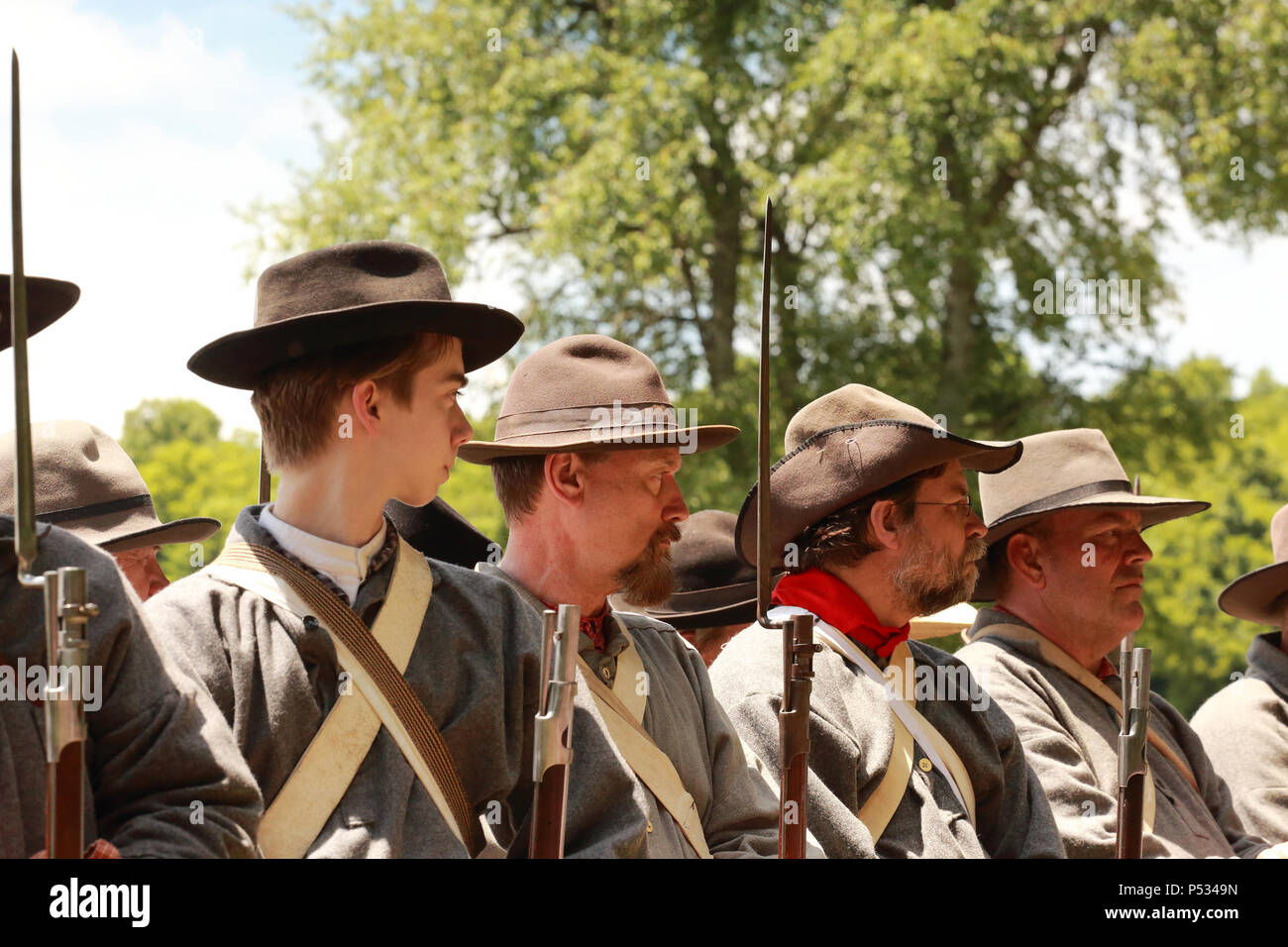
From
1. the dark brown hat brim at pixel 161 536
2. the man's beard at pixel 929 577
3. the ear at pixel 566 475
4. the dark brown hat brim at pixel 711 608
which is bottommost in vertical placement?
the dark brown hat brim at pixel 711 608

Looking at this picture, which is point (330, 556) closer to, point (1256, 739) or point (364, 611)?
point (364, 611)

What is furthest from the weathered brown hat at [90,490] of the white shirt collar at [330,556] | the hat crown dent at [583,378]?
the white shirt collar at [330,556]

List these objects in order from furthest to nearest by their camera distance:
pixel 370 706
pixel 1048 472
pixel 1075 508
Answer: pixel 1048 472, pixel 1075 508, pixel 370 706

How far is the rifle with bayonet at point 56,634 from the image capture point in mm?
2145

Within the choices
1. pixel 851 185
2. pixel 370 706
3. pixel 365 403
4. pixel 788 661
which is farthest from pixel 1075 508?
pixel 851 185

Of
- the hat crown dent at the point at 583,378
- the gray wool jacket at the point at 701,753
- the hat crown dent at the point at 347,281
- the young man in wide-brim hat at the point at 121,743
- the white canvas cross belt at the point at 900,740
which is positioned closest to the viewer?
the young man in wide-brim hat at the point at 121,743

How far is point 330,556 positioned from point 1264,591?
423 cm

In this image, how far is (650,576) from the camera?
3.96 m

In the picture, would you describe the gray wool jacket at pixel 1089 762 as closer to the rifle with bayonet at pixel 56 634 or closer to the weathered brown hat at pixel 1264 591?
the weathered brown hat at pixel 1264 591

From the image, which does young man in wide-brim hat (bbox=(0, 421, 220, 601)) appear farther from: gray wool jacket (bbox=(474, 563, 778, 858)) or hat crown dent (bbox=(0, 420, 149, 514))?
gray wool jacket (bbox=(474, 563, 778, 858))

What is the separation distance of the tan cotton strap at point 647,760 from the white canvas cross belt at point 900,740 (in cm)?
50

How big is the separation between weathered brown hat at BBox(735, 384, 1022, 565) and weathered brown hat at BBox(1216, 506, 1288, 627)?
1.88 meters

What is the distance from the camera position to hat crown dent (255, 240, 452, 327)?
10.1 ft
